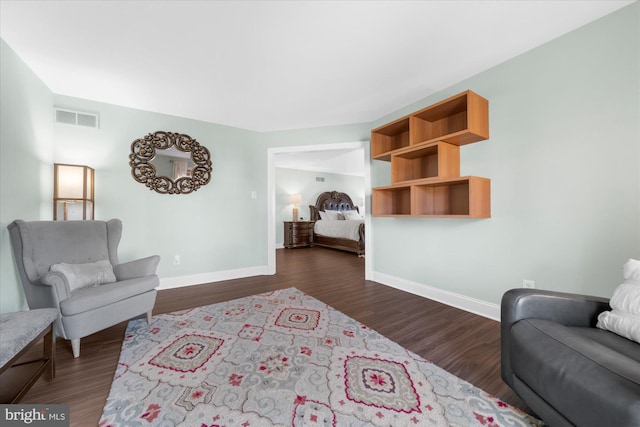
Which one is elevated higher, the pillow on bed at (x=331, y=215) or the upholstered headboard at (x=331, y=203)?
the upholstered headboard at (x=331, y=203)

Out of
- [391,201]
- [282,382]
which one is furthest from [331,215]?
[282,382]

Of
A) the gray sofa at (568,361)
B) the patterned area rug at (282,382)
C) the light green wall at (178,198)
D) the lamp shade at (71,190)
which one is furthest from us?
the light green wall at (178,198)

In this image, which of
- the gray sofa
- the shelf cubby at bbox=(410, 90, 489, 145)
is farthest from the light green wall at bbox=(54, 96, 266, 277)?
the gray sofa

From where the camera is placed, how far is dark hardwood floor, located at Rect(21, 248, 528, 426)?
142cm

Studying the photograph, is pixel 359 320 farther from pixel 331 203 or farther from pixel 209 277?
pixel 331 203

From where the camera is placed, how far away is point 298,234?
7.18 m

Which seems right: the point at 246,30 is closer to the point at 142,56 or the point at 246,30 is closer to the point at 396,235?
the point at 142,56

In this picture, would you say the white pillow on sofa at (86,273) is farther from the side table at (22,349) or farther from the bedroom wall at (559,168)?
the bedroom wall at (559,168)

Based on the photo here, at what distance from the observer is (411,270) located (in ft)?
10.5

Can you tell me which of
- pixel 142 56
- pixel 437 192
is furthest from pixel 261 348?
pixel 142 56

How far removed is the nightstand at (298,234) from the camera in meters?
7.09

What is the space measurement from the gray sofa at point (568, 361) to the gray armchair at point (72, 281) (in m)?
2.62

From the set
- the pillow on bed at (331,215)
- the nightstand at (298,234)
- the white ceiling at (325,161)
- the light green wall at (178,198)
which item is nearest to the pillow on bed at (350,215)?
the pillow on bed at (331,215)

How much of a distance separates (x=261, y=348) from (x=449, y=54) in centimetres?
286
